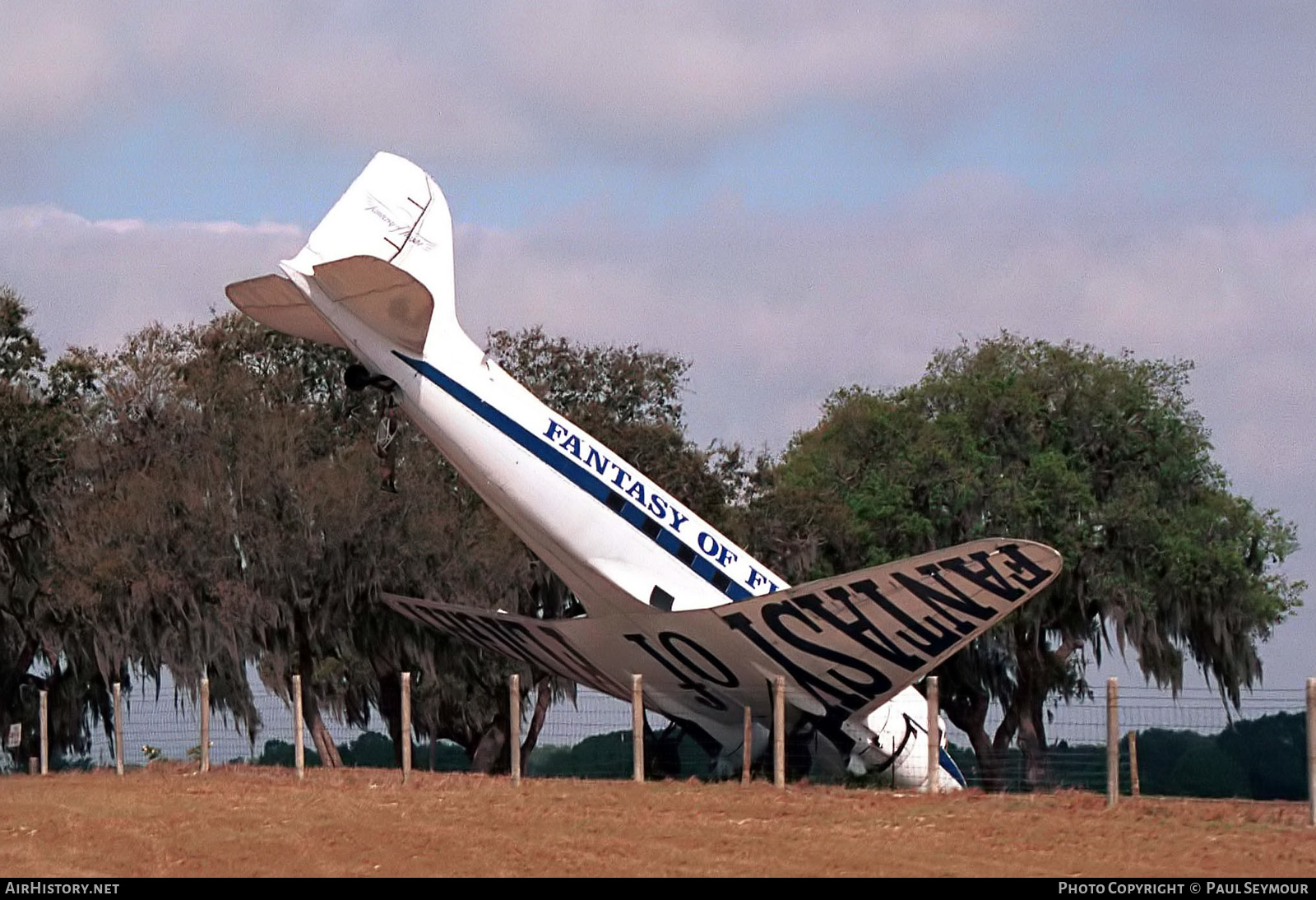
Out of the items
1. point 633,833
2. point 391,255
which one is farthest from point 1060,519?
point 633,833

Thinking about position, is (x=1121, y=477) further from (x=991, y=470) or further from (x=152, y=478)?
(x=152, y=478)

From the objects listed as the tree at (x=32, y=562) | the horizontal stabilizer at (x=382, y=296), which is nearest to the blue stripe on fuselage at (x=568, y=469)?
the horizontal stabilizer at (x=382, y=296)

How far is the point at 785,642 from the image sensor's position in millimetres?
24109

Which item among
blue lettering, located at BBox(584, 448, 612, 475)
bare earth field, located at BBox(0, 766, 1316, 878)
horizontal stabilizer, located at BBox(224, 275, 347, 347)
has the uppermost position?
horizontal stabilizer, located at BBox(224, 275, 347, 347)

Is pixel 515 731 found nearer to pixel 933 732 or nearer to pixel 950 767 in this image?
pixel 933 732

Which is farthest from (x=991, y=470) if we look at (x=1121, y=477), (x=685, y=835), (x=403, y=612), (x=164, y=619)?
(x=685, y=835)

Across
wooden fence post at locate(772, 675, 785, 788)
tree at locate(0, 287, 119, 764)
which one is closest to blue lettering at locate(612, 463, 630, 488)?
wooden fence post at locate(772, 675, 785, 788)

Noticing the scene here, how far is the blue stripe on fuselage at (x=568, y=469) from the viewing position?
23906 millimetres

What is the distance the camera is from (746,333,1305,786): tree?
39.1 metres

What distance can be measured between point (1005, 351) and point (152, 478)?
63.7ft

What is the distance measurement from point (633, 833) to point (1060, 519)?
25195 mm

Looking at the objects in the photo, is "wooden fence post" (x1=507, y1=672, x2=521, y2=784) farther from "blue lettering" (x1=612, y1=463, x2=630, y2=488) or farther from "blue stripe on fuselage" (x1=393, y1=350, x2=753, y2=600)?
"blue lettering" (x1=612, y1=463, x2=630, y2=488)

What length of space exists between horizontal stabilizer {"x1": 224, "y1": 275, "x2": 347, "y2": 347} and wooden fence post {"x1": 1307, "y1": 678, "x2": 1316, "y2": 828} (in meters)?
13.0

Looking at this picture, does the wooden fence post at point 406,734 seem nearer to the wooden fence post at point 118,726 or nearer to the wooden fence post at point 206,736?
the wooden fence post at point 206,736
